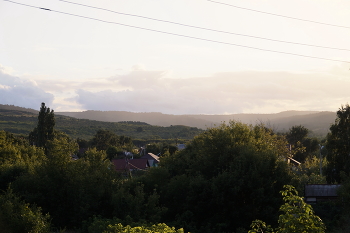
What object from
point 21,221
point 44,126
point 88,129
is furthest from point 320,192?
point 88,129

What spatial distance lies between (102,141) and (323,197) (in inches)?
2729

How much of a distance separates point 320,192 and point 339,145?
5202mm

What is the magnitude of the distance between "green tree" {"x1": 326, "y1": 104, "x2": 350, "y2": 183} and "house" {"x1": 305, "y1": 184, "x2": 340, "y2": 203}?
8.99 ft

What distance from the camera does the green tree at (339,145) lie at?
33.0 meters

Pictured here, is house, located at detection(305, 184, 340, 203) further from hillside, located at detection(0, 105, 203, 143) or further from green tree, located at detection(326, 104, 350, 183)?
hillside, located at detection(0, 105, 203, 143)

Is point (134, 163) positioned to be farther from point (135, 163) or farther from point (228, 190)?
point (228, 190)

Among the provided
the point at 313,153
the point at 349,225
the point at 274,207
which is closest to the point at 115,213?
the point at 274,207

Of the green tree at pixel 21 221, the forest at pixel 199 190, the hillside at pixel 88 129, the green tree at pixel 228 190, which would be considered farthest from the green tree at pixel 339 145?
the hillside at pixel 88 129

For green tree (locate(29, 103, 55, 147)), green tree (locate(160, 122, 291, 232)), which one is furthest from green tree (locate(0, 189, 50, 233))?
green tree (locate(29, 103, 55, 147))

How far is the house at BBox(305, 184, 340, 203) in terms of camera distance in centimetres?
3125

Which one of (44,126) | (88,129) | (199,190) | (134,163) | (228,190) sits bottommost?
(134,163)

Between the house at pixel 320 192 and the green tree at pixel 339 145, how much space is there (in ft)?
8.99

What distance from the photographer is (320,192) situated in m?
31.5

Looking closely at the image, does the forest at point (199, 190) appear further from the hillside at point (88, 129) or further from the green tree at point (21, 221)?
the hillside at point (88, 129)
